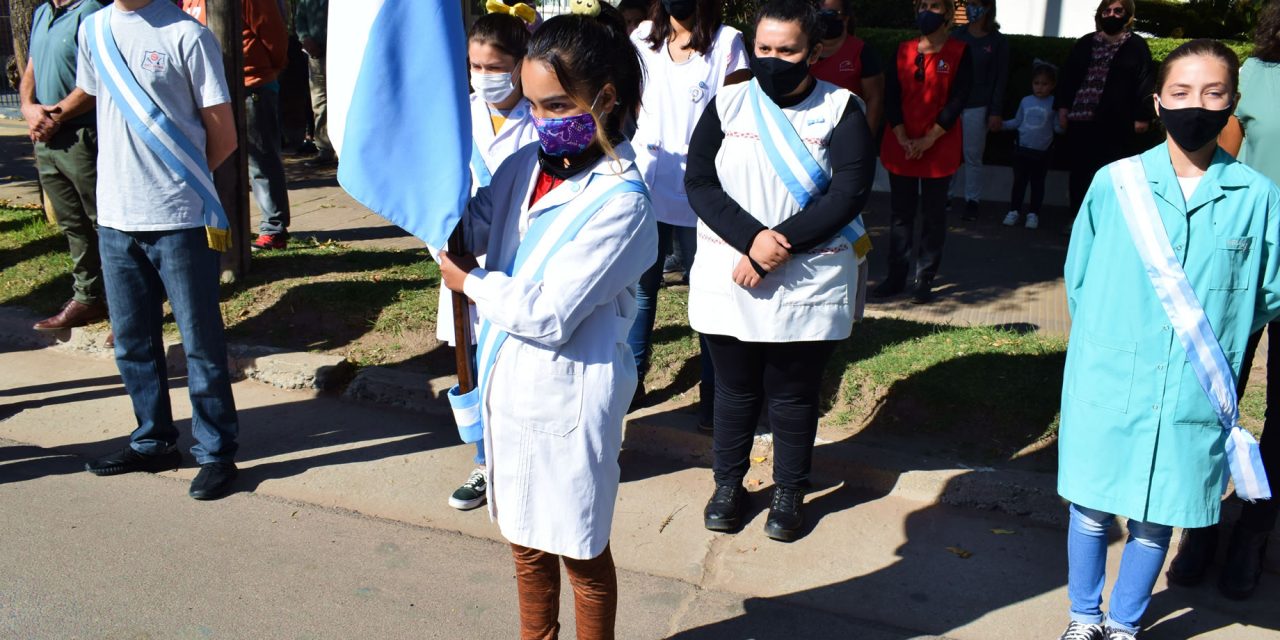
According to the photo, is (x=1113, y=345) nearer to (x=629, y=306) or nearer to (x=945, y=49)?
(x=629, y=306)

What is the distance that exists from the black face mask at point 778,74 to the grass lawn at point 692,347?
1.70 meters

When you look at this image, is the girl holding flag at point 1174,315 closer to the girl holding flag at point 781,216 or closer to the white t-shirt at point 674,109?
the girl holding flag at point 781,216

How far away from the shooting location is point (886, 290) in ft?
23.4

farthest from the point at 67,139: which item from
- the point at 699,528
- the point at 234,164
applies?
the point at 699,528

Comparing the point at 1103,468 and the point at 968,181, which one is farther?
the point at 968,181

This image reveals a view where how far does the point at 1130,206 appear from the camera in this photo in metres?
3.19

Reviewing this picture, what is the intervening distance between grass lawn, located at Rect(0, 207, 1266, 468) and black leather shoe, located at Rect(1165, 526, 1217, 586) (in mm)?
773

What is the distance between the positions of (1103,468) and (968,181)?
21.7ft

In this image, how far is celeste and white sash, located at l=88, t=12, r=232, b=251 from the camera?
13.7 ft

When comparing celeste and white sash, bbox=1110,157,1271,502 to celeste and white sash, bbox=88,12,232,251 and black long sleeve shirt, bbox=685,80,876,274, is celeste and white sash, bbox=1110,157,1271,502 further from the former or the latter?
celeste and white sash, bbox=88,12,232,251

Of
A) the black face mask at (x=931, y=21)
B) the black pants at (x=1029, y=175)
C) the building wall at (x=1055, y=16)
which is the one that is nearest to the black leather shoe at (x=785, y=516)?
the black face mask at (x=931, y=21)

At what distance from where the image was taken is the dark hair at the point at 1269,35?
3789 mm

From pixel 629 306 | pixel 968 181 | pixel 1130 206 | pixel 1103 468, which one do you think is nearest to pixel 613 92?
pixel 629 306

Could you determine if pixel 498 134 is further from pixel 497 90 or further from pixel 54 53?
pixel 54 53
